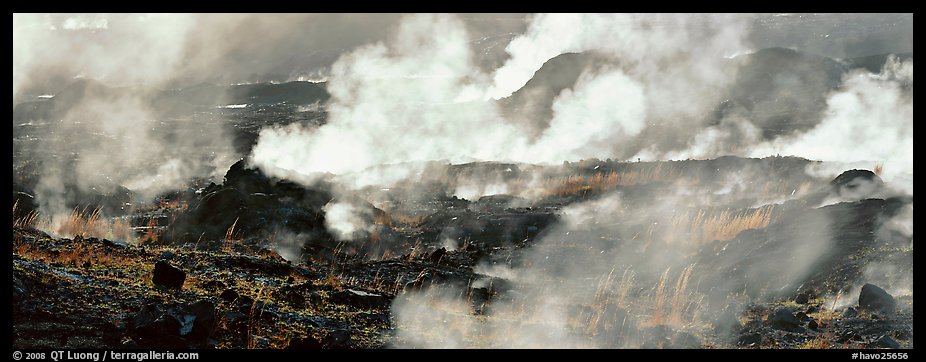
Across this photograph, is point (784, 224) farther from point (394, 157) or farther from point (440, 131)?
point (440, 131)

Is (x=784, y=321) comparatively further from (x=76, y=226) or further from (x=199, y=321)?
(x=76, y=226)

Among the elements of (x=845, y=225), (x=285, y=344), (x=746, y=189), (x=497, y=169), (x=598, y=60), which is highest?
(x=598, y=60)

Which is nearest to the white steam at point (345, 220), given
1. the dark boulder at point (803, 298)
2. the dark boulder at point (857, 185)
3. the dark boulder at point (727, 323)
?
the dark boulder at point (727, 323)

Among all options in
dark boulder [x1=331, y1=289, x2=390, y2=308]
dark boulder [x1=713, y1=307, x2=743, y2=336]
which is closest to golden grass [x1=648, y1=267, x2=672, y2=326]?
dark boulder [x1=713, y1=307, x2=743, y2=336]

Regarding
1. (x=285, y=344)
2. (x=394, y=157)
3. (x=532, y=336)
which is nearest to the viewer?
(x=285, y=344)

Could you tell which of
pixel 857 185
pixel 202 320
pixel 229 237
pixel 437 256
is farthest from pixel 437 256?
pixel 857 185

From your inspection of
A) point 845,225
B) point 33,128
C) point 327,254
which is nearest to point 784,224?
point 845,225

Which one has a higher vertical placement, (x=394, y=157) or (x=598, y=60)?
(x=598, y=60)

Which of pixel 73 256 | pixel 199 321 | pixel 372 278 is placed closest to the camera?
pixel 199 321
